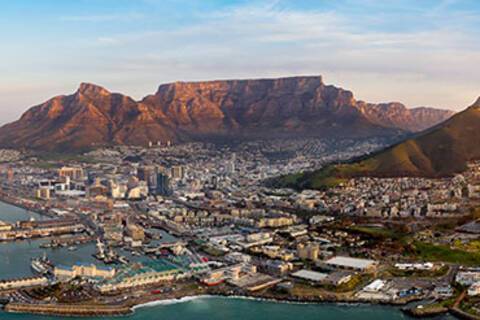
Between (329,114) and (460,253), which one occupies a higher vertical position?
(329,114)

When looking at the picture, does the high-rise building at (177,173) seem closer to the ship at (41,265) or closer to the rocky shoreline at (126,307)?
the ship at (41,265)

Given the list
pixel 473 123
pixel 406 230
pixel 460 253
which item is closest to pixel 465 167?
pixel 473 123

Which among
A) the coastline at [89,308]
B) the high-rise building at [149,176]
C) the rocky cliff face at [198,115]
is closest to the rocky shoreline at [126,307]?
the coastline at [89,308]

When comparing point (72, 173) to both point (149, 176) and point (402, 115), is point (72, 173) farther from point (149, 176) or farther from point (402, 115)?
point (402, 115)

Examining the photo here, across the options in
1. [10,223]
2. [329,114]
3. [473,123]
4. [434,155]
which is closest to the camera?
[10,223]

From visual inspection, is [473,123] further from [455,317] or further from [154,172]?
[455,317]

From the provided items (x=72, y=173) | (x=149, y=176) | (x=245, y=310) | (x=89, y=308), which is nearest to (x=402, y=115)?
(x=149, y=176)
